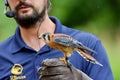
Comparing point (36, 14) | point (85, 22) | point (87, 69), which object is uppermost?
point (36, 14)

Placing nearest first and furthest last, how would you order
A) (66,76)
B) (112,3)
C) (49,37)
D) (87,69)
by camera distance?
1. (49,37)
2. (66,76)
3. (87,69)
4. (112,3)

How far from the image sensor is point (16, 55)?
12.6ft

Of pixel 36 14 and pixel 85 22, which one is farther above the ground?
pixel 36 14

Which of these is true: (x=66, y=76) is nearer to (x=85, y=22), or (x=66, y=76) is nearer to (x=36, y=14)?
(x=36, y=14)

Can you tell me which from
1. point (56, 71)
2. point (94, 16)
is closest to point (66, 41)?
point (56, 71)

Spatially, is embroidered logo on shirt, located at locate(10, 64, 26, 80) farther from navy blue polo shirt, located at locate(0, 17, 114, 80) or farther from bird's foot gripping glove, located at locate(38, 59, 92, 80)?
bird's foot gripping glove, located at locate(38, 59, 92, 80)

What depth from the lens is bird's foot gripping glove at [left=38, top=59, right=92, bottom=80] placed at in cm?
332

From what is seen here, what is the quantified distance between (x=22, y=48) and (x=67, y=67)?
1.76ft

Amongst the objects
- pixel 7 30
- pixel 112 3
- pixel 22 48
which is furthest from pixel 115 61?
pixel 22 48

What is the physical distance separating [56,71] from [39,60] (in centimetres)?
39

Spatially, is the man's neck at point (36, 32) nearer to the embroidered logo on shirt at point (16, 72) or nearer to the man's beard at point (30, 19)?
the man's beard at point (30, 19)

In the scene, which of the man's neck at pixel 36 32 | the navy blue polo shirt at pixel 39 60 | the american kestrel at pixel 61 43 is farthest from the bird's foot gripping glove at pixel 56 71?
the man's neck at pixel 36 32

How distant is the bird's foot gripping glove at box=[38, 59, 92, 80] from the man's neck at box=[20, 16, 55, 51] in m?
0.47

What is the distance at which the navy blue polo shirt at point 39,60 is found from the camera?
3693 mm
